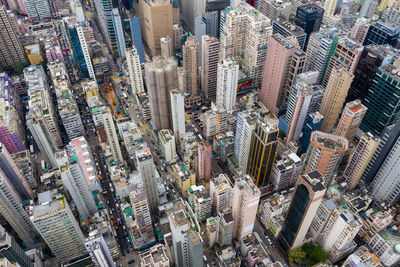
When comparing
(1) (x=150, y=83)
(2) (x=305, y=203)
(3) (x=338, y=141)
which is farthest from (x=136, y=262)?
(3) (x=338, y=141)

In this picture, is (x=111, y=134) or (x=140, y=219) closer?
(x=140, y=219)

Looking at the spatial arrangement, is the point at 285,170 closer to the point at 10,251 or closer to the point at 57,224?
the point at 57,224

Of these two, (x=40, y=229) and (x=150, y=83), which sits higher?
(x=150, y=83)

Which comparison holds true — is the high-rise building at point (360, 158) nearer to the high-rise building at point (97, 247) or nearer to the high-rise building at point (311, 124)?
the high-rise building at point (311, 124)

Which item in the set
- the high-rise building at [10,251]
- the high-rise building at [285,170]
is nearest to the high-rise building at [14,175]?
the high-rise building at [10,251]

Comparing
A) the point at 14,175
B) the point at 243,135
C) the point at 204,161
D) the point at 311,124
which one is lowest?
the point at 204,161

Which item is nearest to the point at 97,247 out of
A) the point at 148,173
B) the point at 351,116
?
the point at 148,173

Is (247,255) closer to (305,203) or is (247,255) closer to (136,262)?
(305,203)
